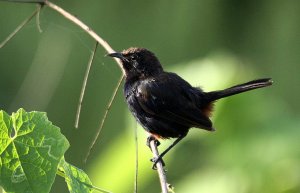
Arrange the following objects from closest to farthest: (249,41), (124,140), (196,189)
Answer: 1. (196,189)
2. (124,140)
3. (249,41)

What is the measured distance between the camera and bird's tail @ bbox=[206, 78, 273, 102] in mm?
3570

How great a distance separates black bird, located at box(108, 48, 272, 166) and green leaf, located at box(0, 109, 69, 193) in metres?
1.79

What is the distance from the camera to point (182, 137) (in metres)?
3.74

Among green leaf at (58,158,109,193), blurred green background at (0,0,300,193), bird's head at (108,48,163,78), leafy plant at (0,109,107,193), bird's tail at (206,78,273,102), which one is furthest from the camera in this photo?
blurred green background at (0,0,300,193)

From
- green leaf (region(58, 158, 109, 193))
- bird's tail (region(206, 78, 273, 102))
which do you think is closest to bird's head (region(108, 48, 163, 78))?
bird's tail (region(206, 78, 273, 102))

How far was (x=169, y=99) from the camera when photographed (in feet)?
12.2

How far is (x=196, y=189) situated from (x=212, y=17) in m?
2.78

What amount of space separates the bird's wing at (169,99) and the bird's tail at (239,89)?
0.09 m

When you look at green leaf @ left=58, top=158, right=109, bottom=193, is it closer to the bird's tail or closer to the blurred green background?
the bird's tail

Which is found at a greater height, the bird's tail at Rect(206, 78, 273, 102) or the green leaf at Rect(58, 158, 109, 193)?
the green leaf at Rect(58, 158, 109, 193)

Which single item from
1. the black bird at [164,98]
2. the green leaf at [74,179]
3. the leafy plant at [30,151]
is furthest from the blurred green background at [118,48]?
the leafy plant at [30,151]

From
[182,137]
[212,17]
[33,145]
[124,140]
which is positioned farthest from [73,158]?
[33,145]

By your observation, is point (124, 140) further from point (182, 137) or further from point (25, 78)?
point (25, 78)

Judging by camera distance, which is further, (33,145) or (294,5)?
(294,5)
